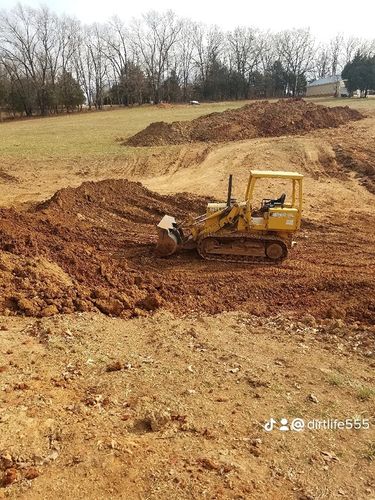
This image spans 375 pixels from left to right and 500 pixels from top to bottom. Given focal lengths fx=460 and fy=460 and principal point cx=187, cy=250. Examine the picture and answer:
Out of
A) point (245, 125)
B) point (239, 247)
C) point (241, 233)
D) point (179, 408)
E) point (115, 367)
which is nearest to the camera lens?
point (179, 408)

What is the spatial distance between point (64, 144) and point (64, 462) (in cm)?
2656

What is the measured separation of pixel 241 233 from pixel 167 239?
1.72 m

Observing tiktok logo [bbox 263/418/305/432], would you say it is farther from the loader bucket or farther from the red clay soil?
the loader bucket

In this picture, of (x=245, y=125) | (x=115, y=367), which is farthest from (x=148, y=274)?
(x=245, y=125)

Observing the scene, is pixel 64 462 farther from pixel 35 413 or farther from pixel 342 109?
pixel 342 109

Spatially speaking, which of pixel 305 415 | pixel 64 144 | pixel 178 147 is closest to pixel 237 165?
pixel 178 147

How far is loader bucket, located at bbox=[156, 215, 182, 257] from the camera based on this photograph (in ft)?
35.1

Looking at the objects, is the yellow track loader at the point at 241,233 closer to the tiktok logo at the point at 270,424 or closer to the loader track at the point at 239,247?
the loader track at the point at 239,247

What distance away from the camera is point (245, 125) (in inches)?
1148

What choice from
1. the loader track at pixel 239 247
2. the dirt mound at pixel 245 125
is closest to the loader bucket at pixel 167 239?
the loader track at pixel 239 247

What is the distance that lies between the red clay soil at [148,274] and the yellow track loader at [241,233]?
0.31 meters

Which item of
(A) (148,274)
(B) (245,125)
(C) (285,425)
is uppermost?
(B) (245,125)

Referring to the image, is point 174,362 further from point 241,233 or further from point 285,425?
point 241,233

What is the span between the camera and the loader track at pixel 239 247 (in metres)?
10.6
